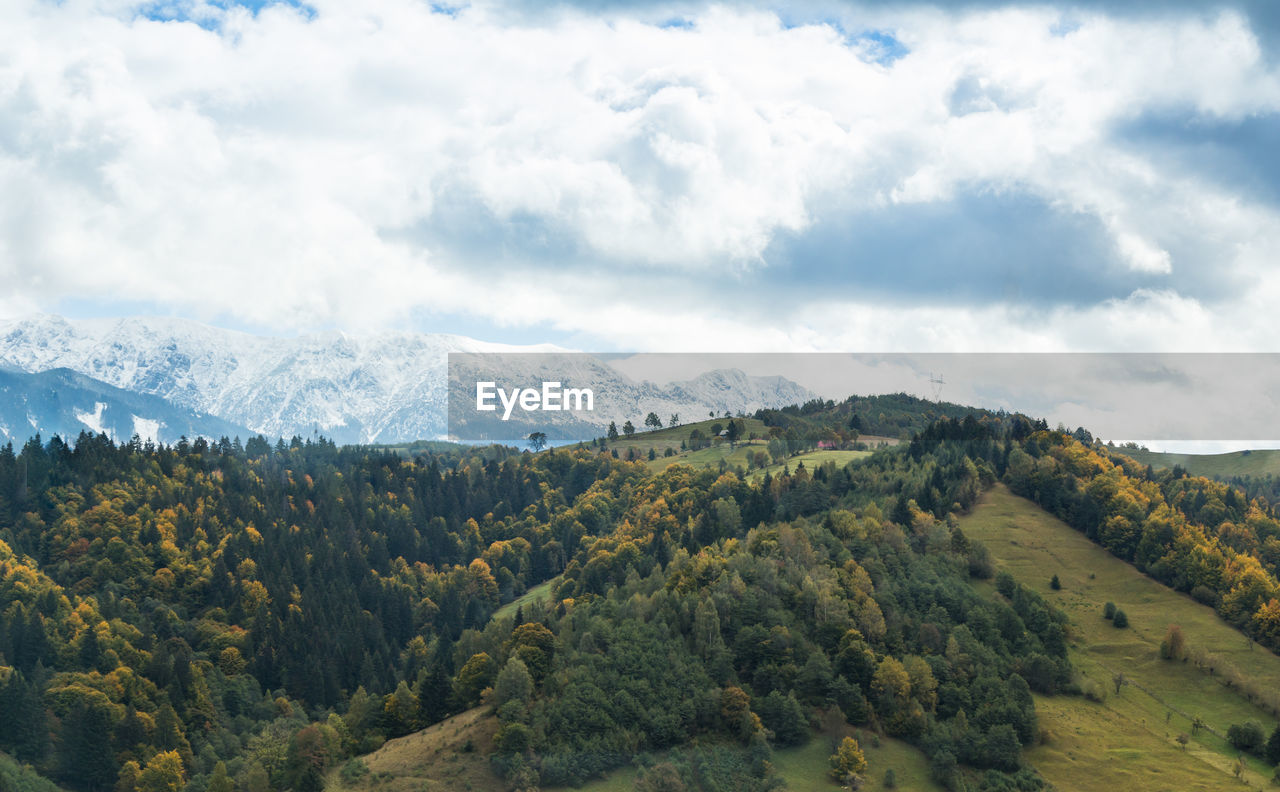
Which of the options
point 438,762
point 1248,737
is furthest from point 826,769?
point 1248,737

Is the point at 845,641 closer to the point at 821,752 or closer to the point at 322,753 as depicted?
the point at 821,752

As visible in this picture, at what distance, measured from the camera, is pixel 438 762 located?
16500cm

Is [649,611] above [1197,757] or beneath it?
above

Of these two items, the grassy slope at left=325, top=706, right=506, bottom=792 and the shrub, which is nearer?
the grassy slope at left=325, top=706, right=506, bottom=792

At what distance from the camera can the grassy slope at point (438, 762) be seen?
158500 millimetres

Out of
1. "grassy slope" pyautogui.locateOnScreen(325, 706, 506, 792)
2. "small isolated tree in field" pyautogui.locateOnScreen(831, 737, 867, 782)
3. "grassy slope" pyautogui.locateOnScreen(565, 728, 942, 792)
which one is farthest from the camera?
"small isolated tree in field" pyautogui.locateOnScreen(831, 737, 867, 782)

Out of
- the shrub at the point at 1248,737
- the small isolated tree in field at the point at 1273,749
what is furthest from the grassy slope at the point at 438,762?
the small isolated tree in field at the point at 1273,749

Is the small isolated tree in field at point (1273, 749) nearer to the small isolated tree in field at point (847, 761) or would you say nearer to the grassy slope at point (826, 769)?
the grassy slope at point (826, 769)

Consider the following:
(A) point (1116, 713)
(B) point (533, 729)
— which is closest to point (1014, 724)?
(A) point (1116, 713)

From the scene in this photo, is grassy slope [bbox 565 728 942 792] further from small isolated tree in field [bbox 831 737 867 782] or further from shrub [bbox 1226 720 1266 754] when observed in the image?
shrub [bbox 1226 720 1266 754]

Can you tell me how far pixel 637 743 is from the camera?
6560 inches

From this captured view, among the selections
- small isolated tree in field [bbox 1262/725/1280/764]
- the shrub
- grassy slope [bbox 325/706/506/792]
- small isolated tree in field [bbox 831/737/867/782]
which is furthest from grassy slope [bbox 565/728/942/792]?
small isolated tree in field [bbox 1262/725/1280/764]

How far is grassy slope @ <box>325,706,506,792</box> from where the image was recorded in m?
158

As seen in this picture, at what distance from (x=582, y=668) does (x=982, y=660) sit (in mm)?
68624
